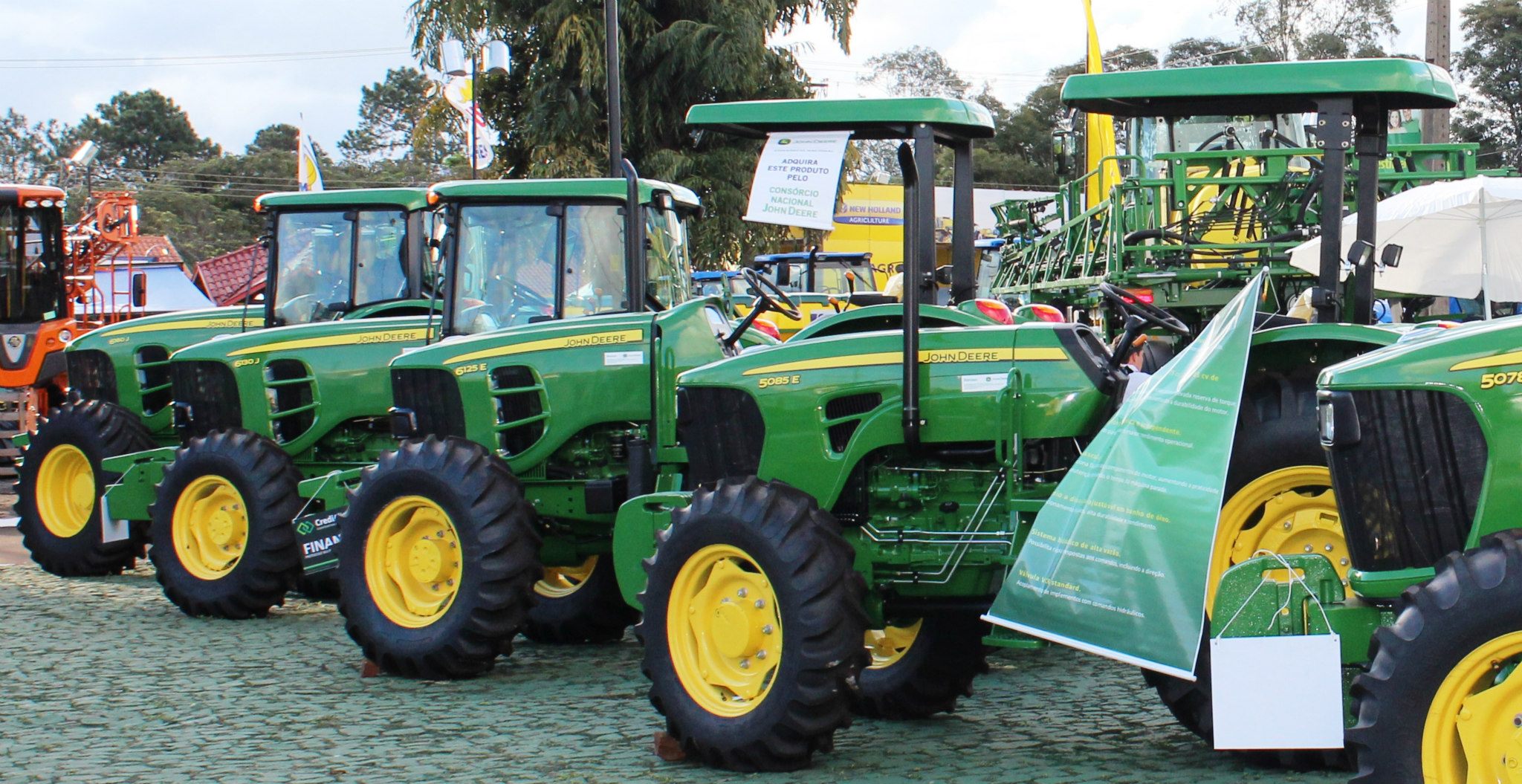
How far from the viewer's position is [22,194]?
58.1ft

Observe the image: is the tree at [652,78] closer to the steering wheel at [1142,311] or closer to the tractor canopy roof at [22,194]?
the tractor canopy roof at [22,194]

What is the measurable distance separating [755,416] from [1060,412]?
1.21 metres

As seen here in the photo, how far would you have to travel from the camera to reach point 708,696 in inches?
250

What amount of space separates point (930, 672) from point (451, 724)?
1.94 meters

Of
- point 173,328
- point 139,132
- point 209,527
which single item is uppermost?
point 139,132

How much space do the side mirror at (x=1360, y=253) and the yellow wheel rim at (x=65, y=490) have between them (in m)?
8.81

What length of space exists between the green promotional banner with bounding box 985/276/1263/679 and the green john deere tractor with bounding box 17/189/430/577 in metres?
7.04

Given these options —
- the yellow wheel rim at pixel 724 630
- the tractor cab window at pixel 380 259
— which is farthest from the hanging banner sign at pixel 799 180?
Result: the tractor cab window at pixel 380 259

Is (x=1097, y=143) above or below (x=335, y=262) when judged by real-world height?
above

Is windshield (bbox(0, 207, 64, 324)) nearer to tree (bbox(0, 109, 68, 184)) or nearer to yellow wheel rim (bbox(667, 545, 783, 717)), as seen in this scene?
yellow wheel rim (bbox(667, 545, 783, 717))

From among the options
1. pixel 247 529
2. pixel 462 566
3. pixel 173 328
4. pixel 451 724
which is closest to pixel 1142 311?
pixel 451 724

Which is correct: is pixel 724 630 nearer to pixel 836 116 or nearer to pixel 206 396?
pixel 836 116

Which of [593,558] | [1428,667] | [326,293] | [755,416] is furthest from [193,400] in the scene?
[1428,667]

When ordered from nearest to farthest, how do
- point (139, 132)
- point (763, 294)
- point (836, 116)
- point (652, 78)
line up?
point (836, 116) < point (763, 294) < point (652, 78) < point (139, 132)
